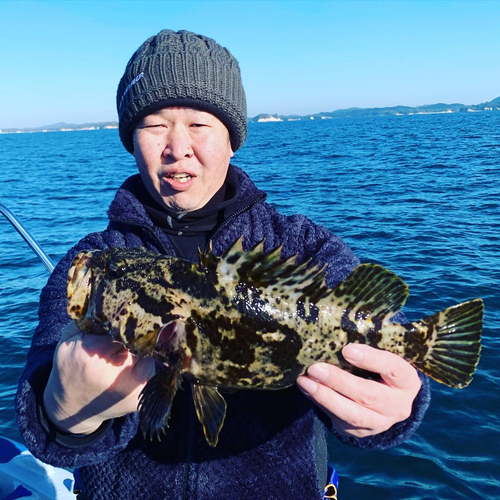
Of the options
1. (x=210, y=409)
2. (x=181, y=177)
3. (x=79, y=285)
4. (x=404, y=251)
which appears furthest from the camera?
(x=404, y=251)

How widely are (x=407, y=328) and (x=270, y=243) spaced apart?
127 cm

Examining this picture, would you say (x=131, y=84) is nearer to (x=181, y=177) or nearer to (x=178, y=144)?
(x=178, y=144)

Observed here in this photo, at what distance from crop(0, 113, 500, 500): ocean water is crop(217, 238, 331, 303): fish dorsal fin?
6.35m

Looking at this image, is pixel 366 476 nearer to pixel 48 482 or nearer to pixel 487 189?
pixel 48 482

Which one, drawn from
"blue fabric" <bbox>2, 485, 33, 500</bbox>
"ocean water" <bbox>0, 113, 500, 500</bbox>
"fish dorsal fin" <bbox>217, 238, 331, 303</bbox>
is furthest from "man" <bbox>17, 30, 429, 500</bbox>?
"ocean water" <bbox>0, 113, 500, 500</bbox>

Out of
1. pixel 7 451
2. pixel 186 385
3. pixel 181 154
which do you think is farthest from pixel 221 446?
pixel 7 451

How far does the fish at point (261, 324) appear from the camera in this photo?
2.93 metres

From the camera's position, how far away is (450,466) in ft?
27.1

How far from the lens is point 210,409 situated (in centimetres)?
294

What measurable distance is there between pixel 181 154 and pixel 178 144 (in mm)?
82

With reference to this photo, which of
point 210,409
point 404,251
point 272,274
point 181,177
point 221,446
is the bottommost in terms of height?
point 404,251

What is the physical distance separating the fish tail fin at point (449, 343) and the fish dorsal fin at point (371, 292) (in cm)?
19

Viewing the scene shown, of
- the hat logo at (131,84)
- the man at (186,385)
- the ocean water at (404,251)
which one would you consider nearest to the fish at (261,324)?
the man at (186,385)

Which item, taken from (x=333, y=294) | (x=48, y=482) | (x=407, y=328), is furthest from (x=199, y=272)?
(x=48, y=482)
